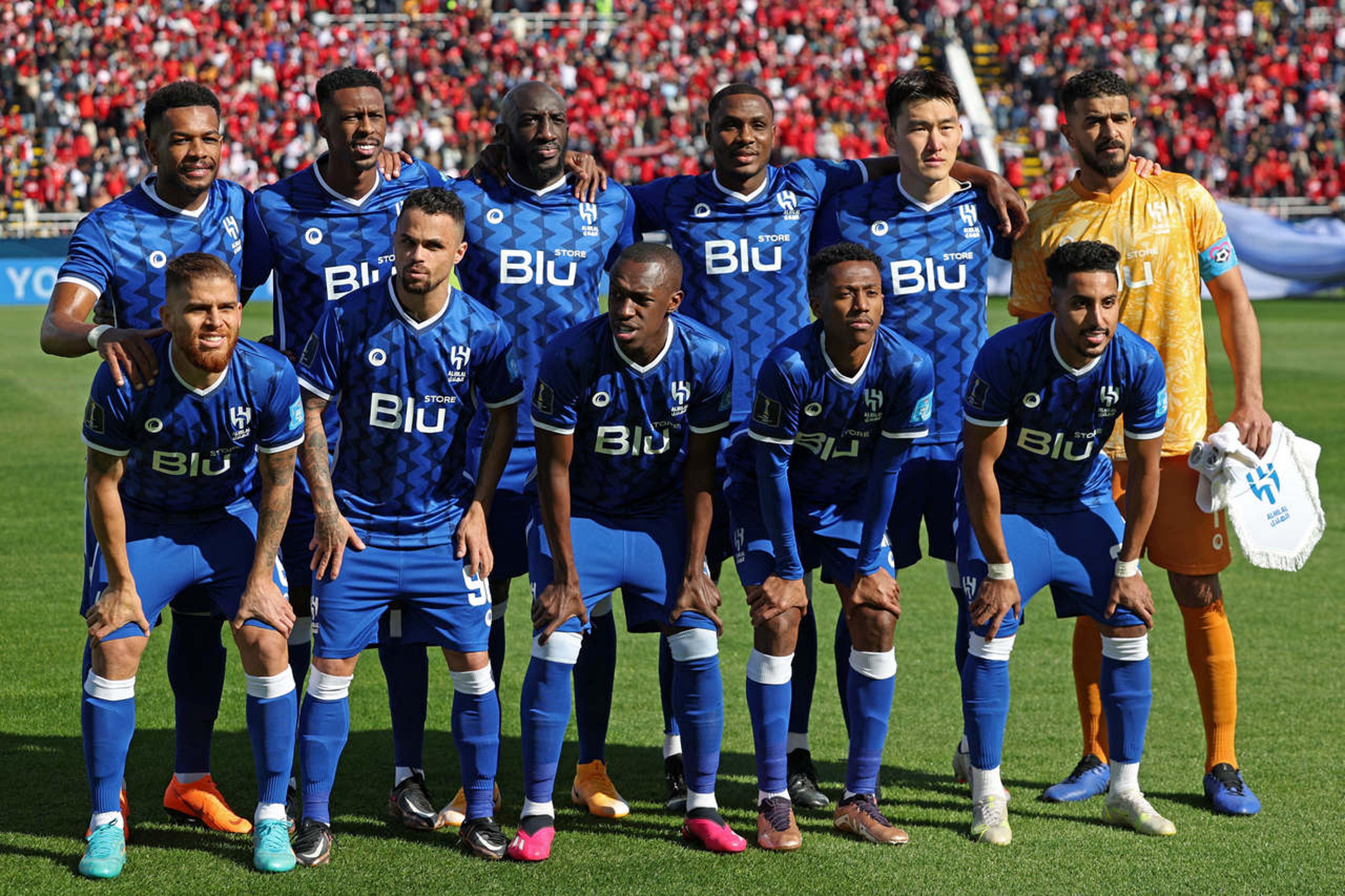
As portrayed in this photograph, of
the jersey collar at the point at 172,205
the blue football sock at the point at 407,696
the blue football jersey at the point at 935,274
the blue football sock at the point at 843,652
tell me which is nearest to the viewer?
the jersey collar at the point at 172,205

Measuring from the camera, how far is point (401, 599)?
5074 mm

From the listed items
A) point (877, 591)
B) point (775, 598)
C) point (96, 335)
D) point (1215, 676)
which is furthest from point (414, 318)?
point (1215, 676)

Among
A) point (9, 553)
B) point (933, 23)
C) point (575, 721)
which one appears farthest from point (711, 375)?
point (933, 23)

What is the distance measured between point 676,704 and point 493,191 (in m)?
2.06

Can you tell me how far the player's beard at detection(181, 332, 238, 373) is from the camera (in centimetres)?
475

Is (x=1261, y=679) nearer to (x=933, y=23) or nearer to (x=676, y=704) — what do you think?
(x=676, y=704)

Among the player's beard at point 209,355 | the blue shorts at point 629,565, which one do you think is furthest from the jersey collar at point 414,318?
the blue shorts at point 629,565

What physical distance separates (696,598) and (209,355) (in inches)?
69.8

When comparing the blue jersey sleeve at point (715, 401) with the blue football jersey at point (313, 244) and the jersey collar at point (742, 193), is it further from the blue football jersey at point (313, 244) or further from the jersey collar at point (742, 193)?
the blue football jersey at point (313, 244)

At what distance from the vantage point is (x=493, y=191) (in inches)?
225

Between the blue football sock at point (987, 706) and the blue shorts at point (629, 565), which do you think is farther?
the blue football sock at point (987, 706)

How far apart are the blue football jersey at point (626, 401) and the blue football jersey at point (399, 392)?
0.73 feet

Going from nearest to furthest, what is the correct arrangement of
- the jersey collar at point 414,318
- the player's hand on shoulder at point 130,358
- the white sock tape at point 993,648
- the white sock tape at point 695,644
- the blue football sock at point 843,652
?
the player's hand on shoulder at point 130,358 → the jersey collar at point 414,318 → the white sock tape at point 695,644 → the white sock tape at point 993,648 → the blue football sock at point 843,652

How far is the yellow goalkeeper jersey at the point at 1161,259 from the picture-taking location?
563 cm
